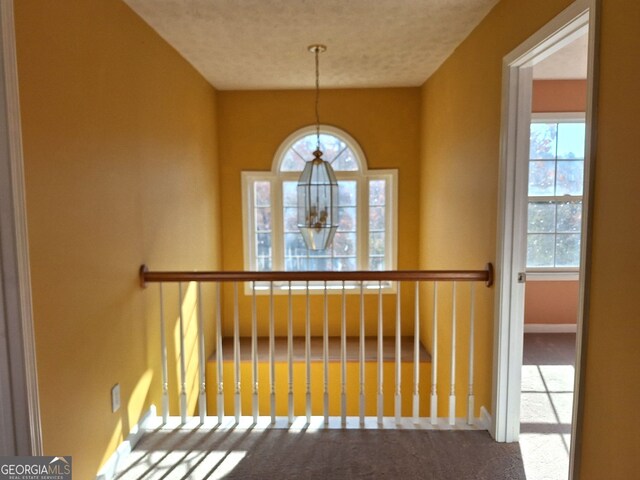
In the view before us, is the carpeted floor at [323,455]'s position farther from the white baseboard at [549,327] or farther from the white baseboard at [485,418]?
the white baseboard at [549,327]

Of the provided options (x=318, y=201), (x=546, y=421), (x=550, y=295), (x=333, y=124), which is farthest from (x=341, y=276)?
(x=550, y=295)

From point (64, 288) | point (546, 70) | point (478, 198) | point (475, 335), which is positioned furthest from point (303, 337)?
point (546, 70)

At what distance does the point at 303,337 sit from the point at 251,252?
3.44ft

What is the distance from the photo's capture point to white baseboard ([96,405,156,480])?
207cm

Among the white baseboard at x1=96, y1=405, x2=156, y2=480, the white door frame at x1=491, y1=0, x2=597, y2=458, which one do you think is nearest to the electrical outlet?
the white baseboard at x1=96, y1=405, x2=156, y2=480

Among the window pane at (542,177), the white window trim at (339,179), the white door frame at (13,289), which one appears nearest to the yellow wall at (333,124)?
the white window trim at (339,179)

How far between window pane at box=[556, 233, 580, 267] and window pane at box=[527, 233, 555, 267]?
2.3 inches

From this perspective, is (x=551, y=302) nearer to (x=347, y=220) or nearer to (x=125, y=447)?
(x=347, y=220)

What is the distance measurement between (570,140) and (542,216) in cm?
77

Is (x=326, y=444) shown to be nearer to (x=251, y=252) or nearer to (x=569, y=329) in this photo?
(x=251, y=252)

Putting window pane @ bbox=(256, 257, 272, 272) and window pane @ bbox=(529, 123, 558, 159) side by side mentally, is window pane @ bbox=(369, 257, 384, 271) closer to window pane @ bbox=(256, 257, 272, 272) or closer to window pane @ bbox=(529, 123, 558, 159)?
window pane @ bbox=(256, 257, 272, 272)

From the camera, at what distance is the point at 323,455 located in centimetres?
225

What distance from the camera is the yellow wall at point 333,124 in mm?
4387

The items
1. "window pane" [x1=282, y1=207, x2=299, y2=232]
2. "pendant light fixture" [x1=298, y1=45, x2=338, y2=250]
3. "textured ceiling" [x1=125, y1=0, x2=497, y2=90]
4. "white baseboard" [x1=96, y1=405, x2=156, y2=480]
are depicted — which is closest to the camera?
"white baseboard" [x1=96, y1=405, x2=156, y2=480]
